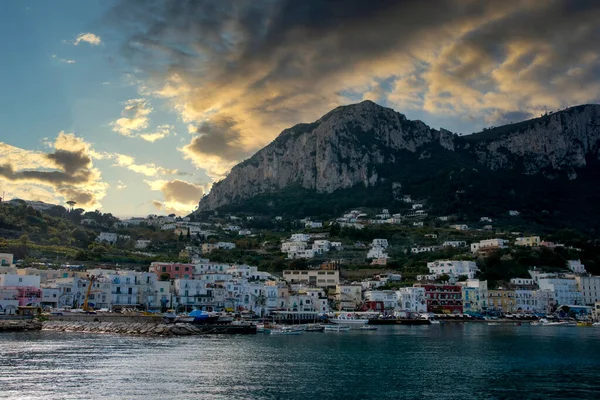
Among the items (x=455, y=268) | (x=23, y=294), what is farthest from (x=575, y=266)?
(x=23, y=294)

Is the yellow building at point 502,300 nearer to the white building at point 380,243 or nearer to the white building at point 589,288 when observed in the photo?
the white building at point 589,288

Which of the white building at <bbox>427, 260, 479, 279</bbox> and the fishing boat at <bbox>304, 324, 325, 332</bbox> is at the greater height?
the white building at <bbox>427, 260, 479, 279</bbox>

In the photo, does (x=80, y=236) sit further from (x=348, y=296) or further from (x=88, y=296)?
(x=348, y=296)

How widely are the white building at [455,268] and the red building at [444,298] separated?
25.4ft

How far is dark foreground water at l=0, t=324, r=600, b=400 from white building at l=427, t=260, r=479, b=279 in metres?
56.6

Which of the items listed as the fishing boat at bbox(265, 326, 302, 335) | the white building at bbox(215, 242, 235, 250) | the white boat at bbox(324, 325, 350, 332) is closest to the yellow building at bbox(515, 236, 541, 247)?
the white building at bbox(215, 242, 235, 250)

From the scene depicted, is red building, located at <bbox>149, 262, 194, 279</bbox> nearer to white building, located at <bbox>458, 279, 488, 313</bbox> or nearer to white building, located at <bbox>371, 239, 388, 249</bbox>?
white building, located at <bbox>458, 279, 488, 313</bbox>

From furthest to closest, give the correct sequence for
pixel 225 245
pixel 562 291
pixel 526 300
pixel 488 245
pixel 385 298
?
pixel 225 245 < pixel 488 245 < pixel 562 291 < pixel 526 300 < pixel 385 298

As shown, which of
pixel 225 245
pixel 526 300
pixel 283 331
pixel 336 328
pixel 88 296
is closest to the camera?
pixel 283 331

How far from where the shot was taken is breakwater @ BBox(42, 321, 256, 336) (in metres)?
67.5

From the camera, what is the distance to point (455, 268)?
385 ft

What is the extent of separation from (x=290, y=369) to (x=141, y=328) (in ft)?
111

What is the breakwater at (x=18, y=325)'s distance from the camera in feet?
213

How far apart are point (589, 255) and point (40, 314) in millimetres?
116725
